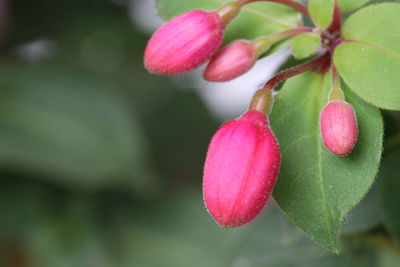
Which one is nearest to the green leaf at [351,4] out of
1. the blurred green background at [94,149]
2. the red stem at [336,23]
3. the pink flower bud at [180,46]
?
the red stem at [336,23]

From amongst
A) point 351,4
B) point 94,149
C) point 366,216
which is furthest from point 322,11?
point 94,149

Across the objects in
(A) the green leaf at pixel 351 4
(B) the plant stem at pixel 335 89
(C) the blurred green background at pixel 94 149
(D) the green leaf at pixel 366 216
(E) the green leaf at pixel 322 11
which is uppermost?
(E) the green leaf at pixel 322 11

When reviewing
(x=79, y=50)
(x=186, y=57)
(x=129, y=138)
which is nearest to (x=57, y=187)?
(x=129, y=138)

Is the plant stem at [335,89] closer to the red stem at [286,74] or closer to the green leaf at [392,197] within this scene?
the red stem at [286,74]

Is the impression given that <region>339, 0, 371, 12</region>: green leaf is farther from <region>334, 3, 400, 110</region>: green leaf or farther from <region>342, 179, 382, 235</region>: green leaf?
<region>342, 179, 382, 235</region>: green leaf

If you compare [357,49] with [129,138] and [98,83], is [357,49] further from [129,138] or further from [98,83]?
[98,83]

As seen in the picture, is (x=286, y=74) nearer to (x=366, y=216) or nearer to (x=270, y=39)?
(x=270, y=39)

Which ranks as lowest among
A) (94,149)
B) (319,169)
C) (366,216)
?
(94,149)
